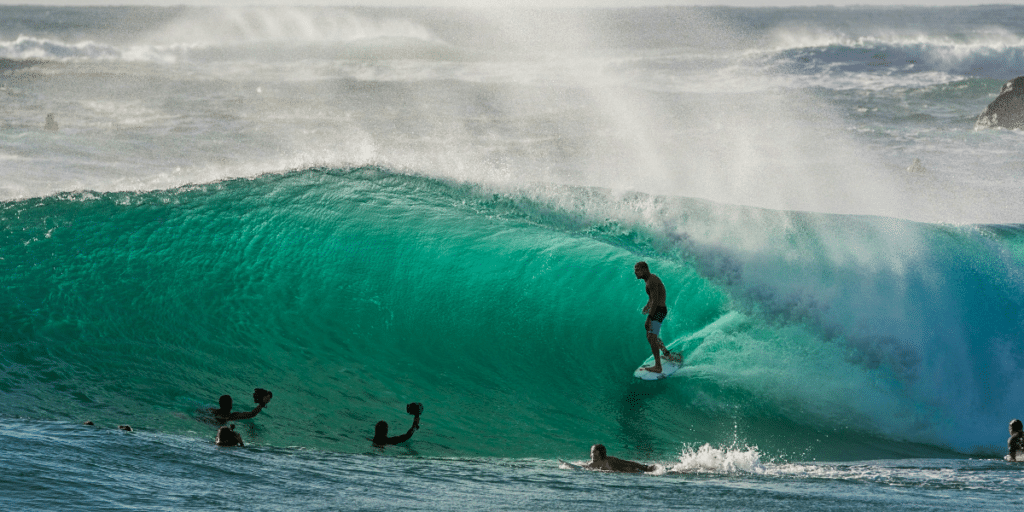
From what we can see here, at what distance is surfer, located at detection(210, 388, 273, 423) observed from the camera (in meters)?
7.47

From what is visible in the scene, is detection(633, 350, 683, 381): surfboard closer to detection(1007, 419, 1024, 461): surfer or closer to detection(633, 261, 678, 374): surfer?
detection(633, 261, 678, 374): surfer

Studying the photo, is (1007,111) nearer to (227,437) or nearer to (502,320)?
(502,320)

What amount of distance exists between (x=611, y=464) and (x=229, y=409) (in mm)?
3353

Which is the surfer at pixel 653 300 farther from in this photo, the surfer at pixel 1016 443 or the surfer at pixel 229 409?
the surfer at pixel 229 409

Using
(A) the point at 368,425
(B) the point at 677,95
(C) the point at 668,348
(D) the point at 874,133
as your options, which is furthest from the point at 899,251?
(B) the point at 677,95

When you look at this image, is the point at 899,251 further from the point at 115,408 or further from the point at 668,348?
the point at 115,408

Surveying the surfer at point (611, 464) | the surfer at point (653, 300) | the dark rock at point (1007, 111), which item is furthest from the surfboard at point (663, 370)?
the dark rock at point (1007, 111)

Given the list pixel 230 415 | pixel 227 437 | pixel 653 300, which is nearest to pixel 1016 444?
pixel 653 300

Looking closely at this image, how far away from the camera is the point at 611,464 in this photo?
6781 mm

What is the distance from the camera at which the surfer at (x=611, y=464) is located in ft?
22.1

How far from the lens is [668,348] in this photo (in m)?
9.16

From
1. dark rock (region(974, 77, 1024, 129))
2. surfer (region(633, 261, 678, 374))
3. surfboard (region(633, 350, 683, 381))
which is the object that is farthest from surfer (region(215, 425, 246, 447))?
dark rock (region(974, 77, 1024, 129))

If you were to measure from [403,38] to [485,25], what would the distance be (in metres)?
25.8

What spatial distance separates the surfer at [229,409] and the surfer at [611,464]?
2907 mm
